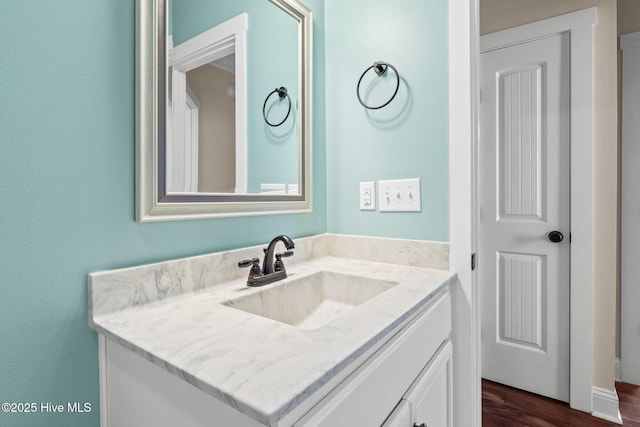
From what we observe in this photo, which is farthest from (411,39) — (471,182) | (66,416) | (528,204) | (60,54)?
(66,416)

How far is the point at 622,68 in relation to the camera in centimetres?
198

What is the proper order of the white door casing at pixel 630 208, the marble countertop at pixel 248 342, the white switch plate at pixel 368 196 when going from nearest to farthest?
the marble countertop at pixel 248 342 < the white switch plate at pixel 368 196 < the white door casing at pixel 630 208

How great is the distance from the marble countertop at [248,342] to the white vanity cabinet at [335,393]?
34 mm

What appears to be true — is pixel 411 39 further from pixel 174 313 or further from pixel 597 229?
pixel 597 229

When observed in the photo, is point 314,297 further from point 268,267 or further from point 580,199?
point 580,199

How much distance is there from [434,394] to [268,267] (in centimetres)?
60

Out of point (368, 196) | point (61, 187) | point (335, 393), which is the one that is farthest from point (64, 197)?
point (368, 196)

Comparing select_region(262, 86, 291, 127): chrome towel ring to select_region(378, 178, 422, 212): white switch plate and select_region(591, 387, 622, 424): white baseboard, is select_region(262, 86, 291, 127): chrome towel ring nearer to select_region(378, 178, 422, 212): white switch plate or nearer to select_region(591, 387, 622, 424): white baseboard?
select_region(378, 178, 422, 212): white switch plate

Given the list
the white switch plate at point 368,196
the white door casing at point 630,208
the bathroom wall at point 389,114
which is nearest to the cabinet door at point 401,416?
the bathroom wall at point 389,114

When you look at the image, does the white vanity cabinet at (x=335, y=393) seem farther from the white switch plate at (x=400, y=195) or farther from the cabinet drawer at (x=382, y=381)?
the white switch plate at (x=400, y=195)

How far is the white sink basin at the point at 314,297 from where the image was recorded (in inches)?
37.8

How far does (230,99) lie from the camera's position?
1.08 metres

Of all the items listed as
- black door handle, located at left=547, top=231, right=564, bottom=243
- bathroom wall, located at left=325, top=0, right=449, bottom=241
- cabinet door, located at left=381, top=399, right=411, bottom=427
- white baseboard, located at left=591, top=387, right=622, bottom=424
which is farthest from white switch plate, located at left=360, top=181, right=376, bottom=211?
white baseboard, located at left=591, top=387, right=622, bottom=424

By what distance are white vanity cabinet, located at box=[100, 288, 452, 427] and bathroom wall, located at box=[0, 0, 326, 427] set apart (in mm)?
95
